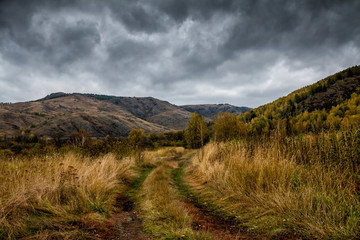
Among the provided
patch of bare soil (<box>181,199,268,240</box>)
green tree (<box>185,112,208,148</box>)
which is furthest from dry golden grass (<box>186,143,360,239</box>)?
green tree (<box>185,112,208,148</box>)

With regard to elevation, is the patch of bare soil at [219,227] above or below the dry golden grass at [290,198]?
below

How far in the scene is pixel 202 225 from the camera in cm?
328

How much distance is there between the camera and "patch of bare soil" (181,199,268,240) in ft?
9.10

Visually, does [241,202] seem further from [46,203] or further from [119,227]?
[46,203]

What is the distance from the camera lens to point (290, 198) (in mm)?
3184

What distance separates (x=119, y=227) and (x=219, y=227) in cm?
193

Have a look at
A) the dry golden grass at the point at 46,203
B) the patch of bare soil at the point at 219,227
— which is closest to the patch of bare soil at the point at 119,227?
the dry golden grass at the point at 46,203

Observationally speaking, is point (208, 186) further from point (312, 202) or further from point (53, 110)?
point (53, 110)

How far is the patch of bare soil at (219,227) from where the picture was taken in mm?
2775

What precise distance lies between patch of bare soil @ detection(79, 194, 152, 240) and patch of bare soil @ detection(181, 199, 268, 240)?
1031 mm

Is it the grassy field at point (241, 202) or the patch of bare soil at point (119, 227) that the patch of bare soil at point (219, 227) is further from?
the patch of bare soil at point (119, 227)

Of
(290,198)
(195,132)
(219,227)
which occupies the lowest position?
(219,227)

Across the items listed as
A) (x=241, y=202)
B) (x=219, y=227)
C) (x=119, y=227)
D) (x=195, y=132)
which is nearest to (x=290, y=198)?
(x=241, y=202)

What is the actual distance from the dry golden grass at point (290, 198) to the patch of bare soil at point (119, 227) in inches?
79.8
